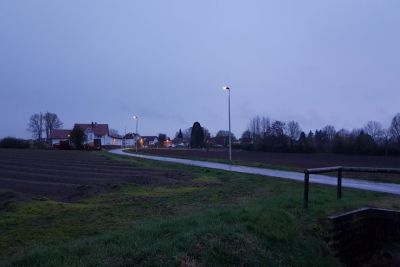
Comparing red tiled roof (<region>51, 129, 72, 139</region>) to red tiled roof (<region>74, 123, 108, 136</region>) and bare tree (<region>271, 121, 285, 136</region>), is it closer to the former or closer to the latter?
red tiled roof (<region>74, 123, 108, 136</region>)

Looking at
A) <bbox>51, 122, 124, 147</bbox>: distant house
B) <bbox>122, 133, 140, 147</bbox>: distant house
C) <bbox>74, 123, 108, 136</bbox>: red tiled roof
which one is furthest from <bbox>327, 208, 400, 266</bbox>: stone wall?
<bbox>122, 133, 140, 147</bbox>: distant house

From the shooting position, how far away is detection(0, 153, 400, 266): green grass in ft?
21.4

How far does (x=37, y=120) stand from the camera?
157375mm

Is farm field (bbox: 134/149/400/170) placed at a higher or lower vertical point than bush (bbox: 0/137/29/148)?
lower

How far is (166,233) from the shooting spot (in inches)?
308

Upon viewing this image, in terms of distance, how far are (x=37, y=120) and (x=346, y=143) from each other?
11042 cm

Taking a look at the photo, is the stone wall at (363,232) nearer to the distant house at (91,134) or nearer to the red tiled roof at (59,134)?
the distant house at (91,134)

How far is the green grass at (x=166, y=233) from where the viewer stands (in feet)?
21.4

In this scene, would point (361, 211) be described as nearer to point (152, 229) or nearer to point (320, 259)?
point (320, 259)

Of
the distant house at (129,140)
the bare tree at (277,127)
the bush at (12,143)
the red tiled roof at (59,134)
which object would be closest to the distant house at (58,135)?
the red tiled roof at (59,134)

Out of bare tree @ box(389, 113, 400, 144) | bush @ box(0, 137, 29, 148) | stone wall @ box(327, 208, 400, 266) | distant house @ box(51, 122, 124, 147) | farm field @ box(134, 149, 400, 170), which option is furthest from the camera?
distant house @ box(51, 122, 124, 147)

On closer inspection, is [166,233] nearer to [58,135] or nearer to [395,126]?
[395,126]

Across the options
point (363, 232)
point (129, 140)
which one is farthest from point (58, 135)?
point (363, 232)

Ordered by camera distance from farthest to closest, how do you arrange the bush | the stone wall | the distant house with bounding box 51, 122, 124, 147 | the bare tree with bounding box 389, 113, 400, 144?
the distant house with bounding box 51, 122, 124, 147 → the bare tree with bounding box 389, 113, 400, 144 → the bush → the stone wall
